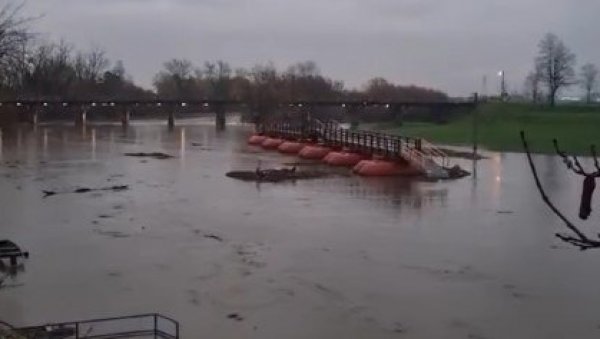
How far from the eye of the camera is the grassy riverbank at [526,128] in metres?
73.9

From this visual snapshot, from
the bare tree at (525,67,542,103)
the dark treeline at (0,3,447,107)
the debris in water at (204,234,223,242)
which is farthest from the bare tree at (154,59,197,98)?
the debris in water at (204,234,223,242)

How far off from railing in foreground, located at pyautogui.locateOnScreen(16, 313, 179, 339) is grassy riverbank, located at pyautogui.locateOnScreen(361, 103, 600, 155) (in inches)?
2195

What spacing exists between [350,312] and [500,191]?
922 inches

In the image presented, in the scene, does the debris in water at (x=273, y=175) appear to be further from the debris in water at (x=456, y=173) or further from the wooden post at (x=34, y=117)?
the wooden post at (x=34, y=117)

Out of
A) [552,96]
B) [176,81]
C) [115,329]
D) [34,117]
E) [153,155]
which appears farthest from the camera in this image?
[176,81]

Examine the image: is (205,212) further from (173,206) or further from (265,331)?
(265,331)

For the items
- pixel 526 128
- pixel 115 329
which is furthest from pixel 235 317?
pixel 526 128

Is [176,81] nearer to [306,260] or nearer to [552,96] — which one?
[552,96]

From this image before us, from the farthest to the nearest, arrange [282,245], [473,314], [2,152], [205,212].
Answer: [2,152] < [205,212] < [282,245] < [473,314]

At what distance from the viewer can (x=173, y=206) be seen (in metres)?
30.2

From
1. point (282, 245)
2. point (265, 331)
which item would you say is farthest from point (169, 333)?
point (282, 245)

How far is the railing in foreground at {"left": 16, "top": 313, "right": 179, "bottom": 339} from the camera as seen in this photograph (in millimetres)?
12344

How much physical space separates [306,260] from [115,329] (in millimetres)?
7295

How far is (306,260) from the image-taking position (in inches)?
782
